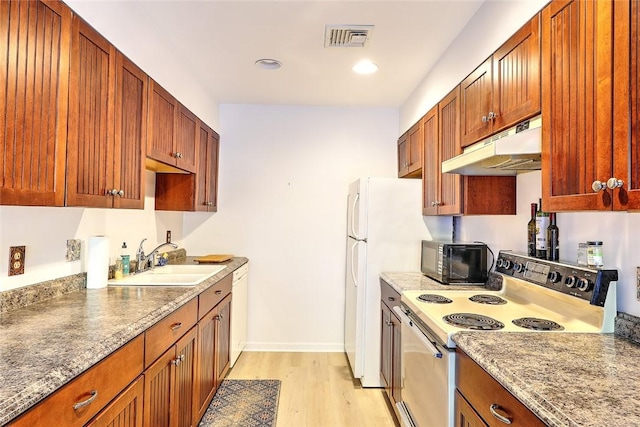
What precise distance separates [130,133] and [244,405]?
6.51ft

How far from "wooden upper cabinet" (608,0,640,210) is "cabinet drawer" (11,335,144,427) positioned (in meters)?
1.67

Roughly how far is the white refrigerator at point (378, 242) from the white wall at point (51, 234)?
1.75 metres

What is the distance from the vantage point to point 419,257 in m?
3.01

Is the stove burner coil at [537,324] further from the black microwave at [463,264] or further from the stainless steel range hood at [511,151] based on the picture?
the black microwave at [463,264]

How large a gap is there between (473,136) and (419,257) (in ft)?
4.00

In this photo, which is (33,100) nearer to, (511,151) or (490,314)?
(511,151)

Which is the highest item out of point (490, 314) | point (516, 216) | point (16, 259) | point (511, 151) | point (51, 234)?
point (511, 151)

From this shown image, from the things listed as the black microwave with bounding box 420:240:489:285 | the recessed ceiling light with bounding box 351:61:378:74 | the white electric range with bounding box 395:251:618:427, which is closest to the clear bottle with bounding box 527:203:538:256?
the white electric range with bounding box 395:251:618:427

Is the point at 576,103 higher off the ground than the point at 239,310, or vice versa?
the point at 576,103

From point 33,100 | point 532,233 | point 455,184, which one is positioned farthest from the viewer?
point 455,184

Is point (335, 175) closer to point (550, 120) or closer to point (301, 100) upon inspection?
point (301, 100)

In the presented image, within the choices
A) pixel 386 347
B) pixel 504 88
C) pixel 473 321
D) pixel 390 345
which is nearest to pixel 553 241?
pixel 473 321

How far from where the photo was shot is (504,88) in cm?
177

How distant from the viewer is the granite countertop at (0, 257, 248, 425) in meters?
0.94
